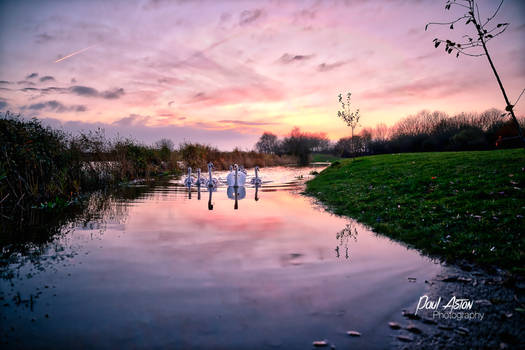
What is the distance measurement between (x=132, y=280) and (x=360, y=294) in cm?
381

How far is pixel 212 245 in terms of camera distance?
22.5 feet

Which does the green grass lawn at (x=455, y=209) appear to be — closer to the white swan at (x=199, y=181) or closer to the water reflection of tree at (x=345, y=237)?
the water reflection of tree at (x=345, y=237)

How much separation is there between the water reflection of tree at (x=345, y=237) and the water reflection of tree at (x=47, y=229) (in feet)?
19.5

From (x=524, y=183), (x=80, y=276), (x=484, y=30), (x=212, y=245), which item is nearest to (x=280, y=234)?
(x=212, y=245)

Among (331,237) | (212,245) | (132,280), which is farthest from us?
Result: (331,237)

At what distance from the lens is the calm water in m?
3.50

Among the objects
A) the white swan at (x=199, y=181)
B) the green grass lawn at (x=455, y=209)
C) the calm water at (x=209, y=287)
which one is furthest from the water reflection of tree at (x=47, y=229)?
the green grass lawn at (x=455, y=209)

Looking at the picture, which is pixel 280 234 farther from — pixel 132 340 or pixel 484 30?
pixel 484 30

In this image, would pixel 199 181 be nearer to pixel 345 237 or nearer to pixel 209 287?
pixel 345 237

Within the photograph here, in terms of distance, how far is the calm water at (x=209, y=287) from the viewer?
138 inches

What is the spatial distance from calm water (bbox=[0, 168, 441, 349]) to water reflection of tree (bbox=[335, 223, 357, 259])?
5cm

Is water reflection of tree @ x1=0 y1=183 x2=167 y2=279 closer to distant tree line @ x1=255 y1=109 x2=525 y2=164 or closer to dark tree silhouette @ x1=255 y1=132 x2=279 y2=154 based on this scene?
distant tree line @ x1=255 y1=109 x2=525 y2=164

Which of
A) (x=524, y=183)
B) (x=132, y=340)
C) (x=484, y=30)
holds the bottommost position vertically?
(x=132, y=340)

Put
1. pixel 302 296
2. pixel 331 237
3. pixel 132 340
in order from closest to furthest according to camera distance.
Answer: pixel 132 340, pixel 302 296, pixel 331 237
